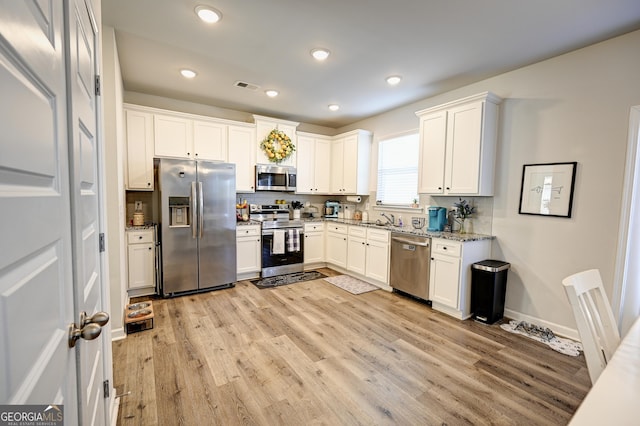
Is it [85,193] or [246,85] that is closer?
[85,193]

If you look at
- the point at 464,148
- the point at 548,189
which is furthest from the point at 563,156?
the point at 464,148

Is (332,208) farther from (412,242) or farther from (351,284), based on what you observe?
(412,242)

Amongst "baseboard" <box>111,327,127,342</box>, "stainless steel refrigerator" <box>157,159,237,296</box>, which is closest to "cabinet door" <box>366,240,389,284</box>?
"stainless steel refrigerator" <box>157,159,237,296</box>

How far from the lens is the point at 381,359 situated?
2451mm

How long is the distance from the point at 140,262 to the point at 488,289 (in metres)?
4.23

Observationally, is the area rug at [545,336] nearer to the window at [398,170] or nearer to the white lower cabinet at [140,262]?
the window at [398,170]

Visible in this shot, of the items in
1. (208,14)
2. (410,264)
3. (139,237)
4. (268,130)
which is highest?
(208,14)

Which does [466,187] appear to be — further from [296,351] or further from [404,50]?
[296,351]

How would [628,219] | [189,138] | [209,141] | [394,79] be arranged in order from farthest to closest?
[209,141]
[189,138]
[394,79]
[628,219]

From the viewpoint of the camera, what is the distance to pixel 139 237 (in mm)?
3664

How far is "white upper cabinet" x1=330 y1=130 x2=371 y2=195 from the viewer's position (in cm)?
507

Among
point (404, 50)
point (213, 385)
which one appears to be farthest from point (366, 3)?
point (213, 385)

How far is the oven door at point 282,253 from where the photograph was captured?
15.0ft

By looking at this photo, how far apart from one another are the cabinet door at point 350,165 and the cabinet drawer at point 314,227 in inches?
30.6
